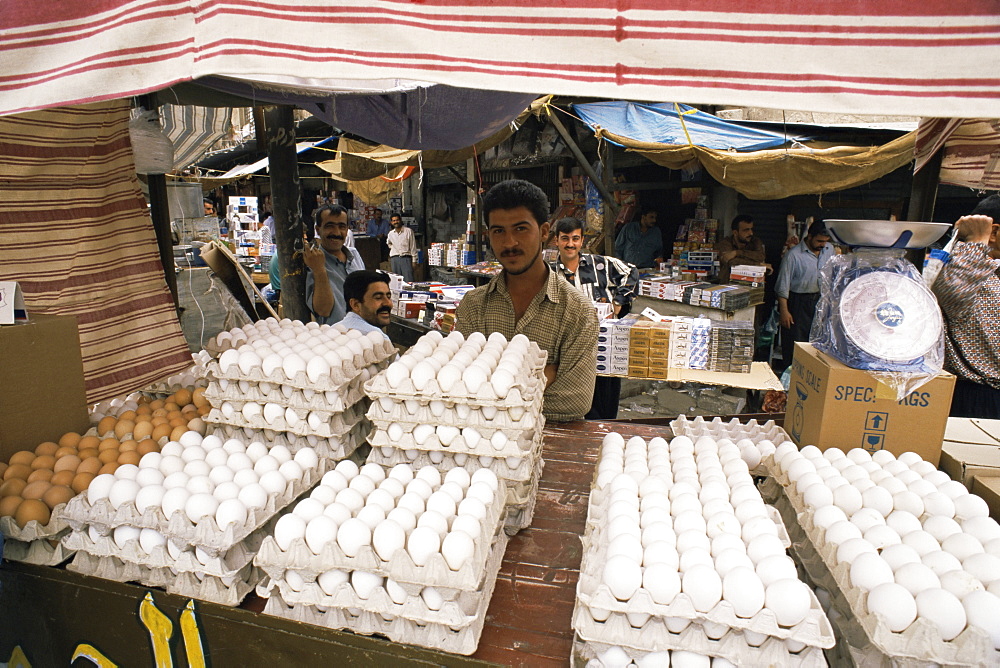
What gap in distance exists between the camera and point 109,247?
3.03 meters

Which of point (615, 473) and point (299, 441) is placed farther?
point (299, 441)

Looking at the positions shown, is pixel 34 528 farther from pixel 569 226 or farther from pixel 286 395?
pixel 569 226

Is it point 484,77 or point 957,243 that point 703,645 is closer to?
point 484,77

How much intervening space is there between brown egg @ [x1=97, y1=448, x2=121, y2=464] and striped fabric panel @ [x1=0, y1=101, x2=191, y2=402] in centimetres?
114

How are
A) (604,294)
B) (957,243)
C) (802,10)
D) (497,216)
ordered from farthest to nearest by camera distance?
(604,294)
(957,243)
(497,216)
(802,10)

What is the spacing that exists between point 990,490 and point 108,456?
10.0ft

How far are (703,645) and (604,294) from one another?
13.8 ft

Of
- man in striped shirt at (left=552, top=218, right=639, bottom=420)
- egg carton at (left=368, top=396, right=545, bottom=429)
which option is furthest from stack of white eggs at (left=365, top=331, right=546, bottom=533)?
man in striped shirt at (left=552, top=218, right=639, bottom=420)

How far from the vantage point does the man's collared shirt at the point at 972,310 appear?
3367 mm

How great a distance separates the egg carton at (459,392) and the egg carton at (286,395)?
21 centimetres

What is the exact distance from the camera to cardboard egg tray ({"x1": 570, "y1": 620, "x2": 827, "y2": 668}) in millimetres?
1211

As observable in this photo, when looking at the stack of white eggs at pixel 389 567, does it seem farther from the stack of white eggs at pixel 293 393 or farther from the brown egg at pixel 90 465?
the brown egg at pixel 90 465

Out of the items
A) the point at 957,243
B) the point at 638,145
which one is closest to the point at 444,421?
the point at 957,243

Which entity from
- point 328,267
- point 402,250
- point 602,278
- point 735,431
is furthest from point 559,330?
point 402,250
